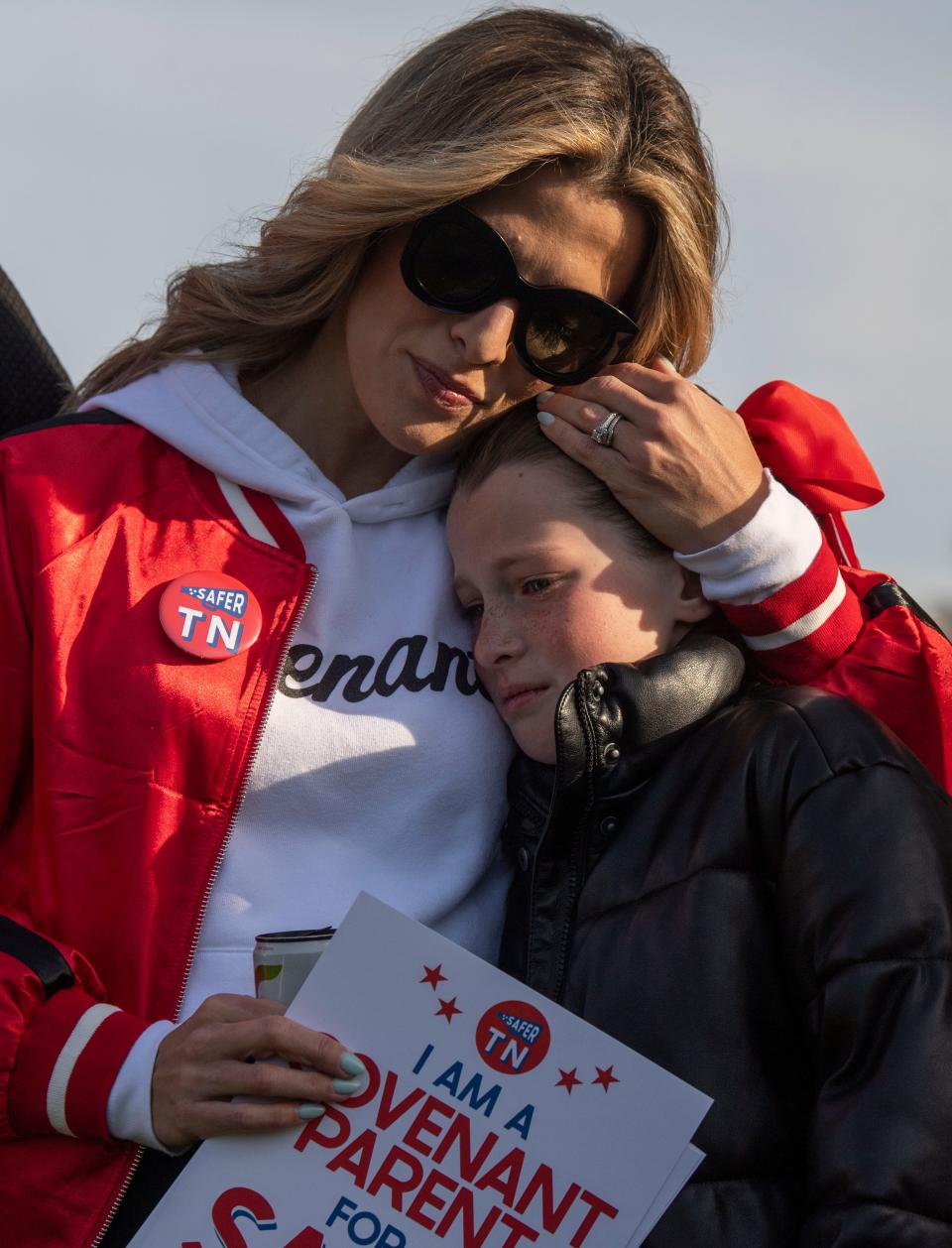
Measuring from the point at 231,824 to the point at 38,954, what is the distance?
376mm

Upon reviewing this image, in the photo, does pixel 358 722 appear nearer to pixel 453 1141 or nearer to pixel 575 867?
pixel 575 867

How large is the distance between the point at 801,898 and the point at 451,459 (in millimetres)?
1244

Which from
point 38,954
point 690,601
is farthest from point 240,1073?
point 690,601

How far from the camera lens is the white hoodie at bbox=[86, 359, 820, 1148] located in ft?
8.03

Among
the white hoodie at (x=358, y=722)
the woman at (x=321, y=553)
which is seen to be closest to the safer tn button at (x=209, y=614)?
the woman at (x=321, y=553)

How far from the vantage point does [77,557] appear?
7.92ft

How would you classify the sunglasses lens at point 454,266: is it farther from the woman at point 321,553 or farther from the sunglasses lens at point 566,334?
the sunglasses lens at point 566,334

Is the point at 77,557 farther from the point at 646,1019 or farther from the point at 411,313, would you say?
the point at 646,1019

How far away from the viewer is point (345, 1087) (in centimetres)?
192

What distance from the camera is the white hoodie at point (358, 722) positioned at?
8.03ft

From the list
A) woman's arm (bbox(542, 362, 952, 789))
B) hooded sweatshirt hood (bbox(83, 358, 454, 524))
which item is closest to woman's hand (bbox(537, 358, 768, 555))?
woman's arm (bbox(542, 362, 952, 789))

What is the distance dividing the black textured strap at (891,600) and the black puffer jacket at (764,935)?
1.41 ft

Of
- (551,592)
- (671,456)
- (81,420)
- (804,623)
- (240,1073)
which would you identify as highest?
(671,456)

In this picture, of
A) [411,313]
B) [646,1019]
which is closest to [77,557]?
[411,313]
